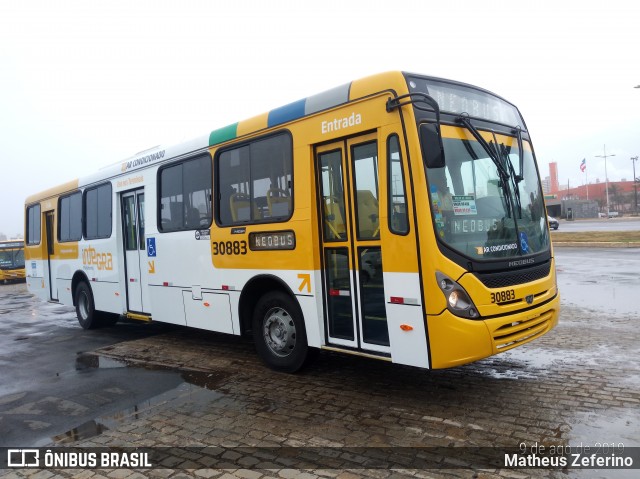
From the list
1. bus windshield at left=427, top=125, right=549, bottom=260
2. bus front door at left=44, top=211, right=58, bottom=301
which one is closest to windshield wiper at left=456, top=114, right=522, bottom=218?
bus windshield at left=427, top=125, right=549, bottom=260

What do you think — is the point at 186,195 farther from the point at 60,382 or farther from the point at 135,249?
the point at 60,382

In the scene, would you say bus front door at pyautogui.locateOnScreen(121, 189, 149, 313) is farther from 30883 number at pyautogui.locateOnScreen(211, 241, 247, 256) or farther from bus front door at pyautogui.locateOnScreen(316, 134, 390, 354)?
bus front door at pyautogui.locateOnScreen(316, 134, 390, 354)

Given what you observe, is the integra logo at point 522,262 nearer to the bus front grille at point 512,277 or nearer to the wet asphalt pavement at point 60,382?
the bus front grille at point 512,277

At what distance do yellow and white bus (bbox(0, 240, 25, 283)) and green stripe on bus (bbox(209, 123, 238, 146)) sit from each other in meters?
27.4

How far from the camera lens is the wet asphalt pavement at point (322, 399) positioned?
14.2 feet

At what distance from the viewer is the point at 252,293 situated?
22.0 feet

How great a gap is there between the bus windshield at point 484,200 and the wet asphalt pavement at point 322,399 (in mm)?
1551

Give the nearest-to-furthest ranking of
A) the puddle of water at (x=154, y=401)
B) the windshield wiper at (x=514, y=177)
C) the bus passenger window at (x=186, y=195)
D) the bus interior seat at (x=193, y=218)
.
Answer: the puddle of water at (x=154, y=401), the windshield wiper at (x=514, y=177), the bus passenger window at (x=186, y=195), the bus interior seat at (x=193, y=218)

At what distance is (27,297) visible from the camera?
19.4m

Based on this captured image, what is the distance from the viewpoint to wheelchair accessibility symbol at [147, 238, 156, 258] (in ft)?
27.5

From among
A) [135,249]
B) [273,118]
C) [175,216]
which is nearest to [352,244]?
[273,118]

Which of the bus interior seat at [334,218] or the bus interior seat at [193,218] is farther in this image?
the bus interior seat at [193,218]

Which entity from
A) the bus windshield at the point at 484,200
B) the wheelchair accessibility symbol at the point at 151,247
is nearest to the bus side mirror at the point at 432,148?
the bus windshield at the point at 484,200

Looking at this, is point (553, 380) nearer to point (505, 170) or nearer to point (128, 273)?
point (505, 170)
